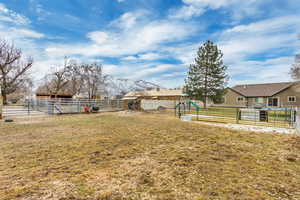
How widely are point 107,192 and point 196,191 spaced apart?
4.55 ft

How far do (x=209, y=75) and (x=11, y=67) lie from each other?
31369 mm

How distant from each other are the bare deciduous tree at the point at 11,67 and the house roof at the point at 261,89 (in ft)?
128

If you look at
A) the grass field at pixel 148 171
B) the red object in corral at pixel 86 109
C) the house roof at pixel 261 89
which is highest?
the house roof at pixel 261 89

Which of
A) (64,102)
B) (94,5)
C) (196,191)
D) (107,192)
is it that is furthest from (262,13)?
(64,102)

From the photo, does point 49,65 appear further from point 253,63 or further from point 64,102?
point 253,63

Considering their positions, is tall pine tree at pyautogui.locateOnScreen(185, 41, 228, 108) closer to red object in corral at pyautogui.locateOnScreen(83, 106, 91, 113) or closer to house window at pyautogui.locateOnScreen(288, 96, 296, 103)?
house window at pyautogui.locateOnScreen(288, 96, 296, 103)

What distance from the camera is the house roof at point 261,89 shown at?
24.7m

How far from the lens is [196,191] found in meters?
2.27

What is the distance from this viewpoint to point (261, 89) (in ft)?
88.3

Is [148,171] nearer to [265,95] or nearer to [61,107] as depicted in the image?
[61,107]

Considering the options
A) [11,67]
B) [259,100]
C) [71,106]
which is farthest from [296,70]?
[11,67]

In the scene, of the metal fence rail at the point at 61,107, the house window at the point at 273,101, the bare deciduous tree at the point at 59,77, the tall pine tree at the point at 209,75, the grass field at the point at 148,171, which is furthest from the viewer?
the bare deciduous tree at the point at 59,77

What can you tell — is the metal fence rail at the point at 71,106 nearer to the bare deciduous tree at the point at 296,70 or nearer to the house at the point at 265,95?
the bare deciduous tree at the point at 296,70

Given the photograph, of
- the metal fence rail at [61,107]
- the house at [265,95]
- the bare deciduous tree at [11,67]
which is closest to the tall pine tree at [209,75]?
the house at [265,95]
